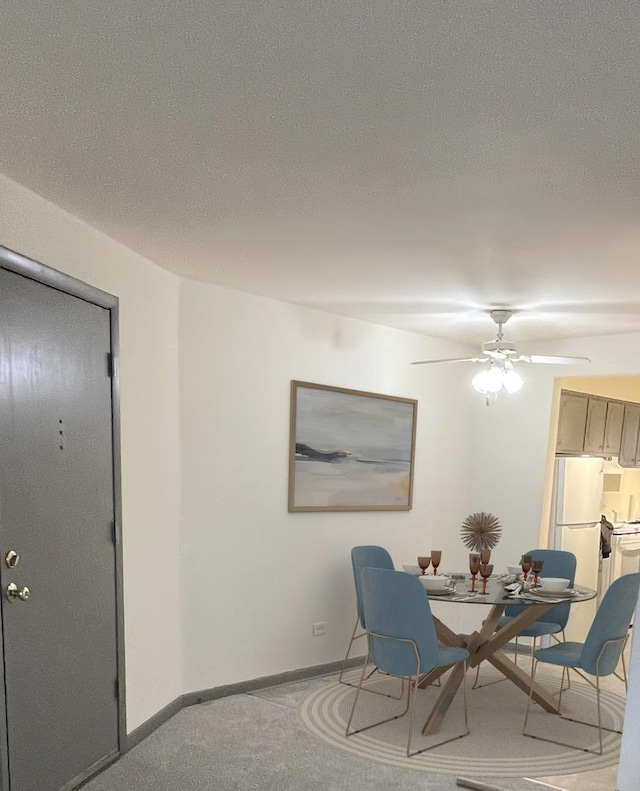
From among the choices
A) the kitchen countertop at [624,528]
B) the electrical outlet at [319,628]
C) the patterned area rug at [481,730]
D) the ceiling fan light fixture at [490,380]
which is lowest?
the patterned area rug at [481,730]

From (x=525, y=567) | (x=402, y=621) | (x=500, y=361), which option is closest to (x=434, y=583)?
(x=402, y=621)

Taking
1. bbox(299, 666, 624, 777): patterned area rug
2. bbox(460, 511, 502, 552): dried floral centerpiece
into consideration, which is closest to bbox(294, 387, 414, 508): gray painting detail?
bbox(460, 511, 502, 552): dried floral centerpiece

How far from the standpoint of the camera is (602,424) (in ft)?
22.5

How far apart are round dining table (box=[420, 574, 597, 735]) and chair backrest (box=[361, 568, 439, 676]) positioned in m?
0.32

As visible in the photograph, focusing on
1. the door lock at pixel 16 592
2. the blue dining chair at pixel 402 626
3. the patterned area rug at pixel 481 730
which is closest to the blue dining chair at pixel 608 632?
the patterned area rug at pixel 481 730

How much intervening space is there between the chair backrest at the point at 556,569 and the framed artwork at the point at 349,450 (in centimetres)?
107

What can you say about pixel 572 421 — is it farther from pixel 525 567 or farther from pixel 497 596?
pixel 497 596

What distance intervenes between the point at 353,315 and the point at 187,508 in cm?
186

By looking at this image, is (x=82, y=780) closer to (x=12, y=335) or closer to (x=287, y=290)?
(x=12, y=335)

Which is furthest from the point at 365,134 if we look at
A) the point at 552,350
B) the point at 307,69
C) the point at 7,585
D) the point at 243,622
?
the point at 552,350

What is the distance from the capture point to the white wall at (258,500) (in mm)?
4473

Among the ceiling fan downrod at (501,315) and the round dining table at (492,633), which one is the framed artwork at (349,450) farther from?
the ceiling fan downrod at (501,315)

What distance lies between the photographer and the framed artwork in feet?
16.6

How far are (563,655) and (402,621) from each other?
3.32 ft
